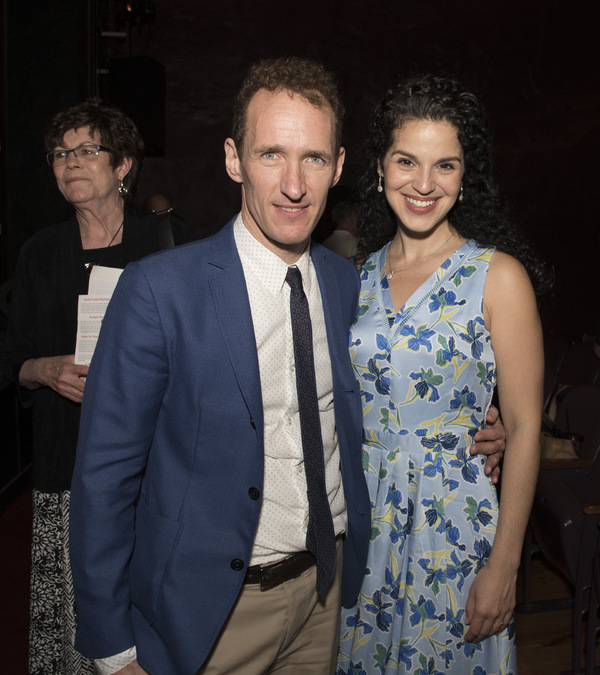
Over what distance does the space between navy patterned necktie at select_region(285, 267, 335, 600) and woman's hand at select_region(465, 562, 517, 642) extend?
0.41 m

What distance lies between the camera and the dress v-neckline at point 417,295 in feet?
5.44

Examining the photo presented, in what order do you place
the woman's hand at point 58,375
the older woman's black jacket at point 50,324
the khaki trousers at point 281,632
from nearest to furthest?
the khaki trousers at point 281,632
the woman's hand at point 58,375
the older woman's black jacket at point 50,324

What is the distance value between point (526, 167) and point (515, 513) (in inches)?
279

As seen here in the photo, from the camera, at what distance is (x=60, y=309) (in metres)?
1.89

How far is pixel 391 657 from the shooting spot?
1.62 meters

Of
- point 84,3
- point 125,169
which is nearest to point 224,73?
point 84,3

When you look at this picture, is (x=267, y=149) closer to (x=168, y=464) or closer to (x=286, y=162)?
(x=286, y=162)

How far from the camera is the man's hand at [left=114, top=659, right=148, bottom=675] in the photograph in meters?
1.21

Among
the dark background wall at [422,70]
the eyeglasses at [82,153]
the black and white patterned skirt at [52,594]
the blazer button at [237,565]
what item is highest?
the dark background wall at [422,70]

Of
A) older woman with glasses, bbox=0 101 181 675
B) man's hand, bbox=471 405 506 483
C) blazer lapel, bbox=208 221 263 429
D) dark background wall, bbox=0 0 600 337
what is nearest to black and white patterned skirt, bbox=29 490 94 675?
older woman with glasses, bbox=0 101 181 675

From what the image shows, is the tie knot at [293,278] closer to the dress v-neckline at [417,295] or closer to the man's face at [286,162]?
the man's face at [286,162]

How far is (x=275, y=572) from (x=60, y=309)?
3.47 ft

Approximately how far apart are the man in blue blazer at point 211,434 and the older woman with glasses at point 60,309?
0.69 m

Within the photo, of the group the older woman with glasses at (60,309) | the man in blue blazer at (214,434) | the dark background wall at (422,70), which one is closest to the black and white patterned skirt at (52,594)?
the older woman with glasses at (60,309)
